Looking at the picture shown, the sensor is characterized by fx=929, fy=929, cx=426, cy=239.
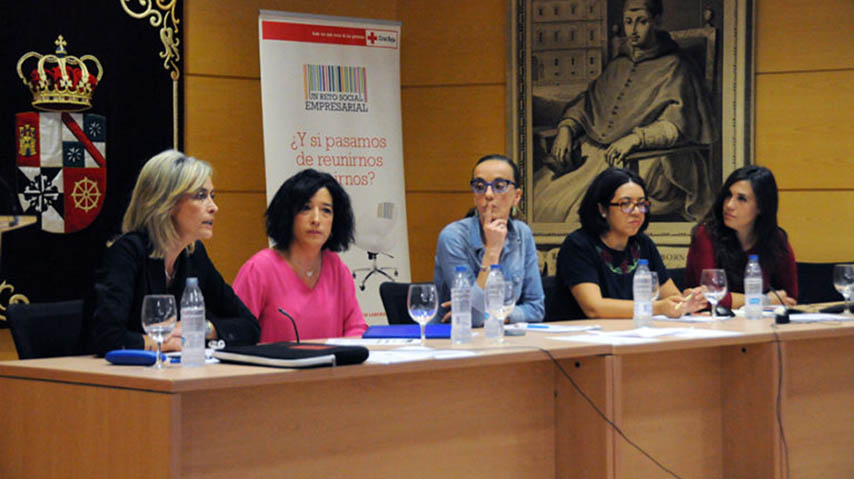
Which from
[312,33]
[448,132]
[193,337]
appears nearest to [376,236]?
[448,132]

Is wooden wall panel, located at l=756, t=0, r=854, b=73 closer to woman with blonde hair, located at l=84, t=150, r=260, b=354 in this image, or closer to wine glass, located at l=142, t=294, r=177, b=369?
woman with blonde hair, located at l=84, t=150, r=260, b=354

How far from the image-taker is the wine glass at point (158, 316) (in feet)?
6.89

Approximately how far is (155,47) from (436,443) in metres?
3.53

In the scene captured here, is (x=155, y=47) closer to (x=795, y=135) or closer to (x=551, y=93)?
(x=551, y=93)

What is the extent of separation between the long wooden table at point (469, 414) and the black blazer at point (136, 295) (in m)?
0.20

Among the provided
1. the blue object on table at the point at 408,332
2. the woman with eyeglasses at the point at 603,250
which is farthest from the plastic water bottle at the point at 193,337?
the woman with eyeglasses at the point at 603,250

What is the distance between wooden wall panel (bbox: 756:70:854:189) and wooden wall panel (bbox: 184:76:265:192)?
9.90 ft

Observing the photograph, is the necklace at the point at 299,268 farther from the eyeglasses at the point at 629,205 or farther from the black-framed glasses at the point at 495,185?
the eyeglasses at the point at 629,205

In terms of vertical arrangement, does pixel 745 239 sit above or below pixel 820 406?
above

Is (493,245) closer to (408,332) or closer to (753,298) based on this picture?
(408,332)

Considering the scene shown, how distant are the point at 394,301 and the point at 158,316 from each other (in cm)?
141

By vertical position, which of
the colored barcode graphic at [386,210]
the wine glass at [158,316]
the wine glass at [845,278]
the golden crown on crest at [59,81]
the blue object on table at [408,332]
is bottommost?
the blue object on table at [408,332]

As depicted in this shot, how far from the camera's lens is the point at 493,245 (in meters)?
3.52

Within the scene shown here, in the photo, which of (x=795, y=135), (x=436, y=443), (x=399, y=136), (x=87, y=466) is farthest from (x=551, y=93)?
(x=87, y=466)
